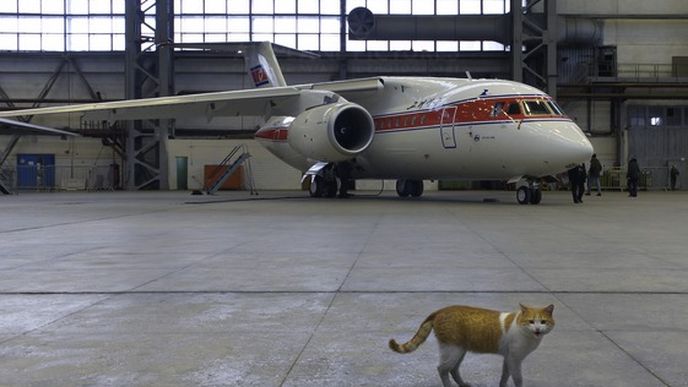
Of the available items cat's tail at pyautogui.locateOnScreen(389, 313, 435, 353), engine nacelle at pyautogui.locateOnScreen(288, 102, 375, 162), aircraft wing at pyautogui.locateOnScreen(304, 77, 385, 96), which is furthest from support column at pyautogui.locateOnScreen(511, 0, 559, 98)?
cat's tail at pyautogui.locateOnScreen(389, 313, 435, 353)

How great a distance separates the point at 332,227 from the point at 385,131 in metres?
9.76

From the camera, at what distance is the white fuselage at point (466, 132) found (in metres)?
16.2

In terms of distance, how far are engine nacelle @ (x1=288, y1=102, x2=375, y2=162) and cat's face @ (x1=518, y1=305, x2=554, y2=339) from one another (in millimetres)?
16809

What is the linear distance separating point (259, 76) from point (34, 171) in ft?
56.7

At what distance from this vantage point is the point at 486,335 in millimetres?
3049

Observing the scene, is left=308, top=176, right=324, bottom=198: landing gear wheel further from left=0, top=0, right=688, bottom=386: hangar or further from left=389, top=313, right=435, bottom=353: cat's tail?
left=389, top=313, right=435, bottom=353: cat's tail

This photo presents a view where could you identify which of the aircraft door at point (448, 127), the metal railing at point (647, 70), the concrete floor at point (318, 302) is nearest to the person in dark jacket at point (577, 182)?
the aircraft door at point (448, 127)

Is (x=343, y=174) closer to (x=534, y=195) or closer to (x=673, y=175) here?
(x=534, y=195)

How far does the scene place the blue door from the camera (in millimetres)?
36503

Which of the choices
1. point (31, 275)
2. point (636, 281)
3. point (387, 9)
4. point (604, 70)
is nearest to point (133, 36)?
point (387, 9)

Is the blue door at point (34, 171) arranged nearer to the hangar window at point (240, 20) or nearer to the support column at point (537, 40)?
the hangar window at point (240, 20)

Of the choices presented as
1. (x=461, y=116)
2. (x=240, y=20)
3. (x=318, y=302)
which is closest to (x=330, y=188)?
(x=461, y=116)

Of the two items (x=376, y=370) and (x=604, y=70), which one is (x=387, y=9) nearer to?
(x=604, y=70)

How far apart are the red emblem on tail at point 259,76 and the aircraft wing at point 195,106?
3.47 meters
